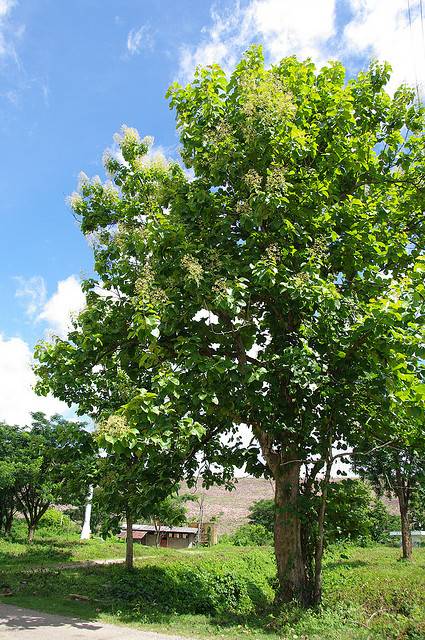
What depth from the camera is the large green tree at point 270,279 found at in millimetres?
7047

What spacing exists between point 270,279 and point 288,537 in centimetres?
418

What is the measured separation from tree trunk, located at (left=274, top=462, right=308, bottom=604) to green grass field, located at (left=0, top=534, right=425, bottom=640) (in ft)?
1.27

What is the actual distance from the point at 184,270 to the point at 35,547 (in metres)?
17.6

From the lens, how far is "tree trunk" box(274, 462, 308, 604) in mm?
8148

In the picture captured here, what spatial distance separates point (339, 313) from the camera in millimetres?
7109

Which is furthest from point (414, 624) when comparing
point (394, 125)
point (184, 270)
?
point (394, 125)

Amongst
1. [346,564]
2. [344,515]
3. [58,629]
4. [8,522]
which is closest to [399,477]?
[346,564]

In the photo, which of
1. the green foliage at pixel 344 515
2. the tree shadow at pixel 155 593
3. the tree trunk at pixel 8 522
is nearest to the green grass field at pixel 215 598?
the tree shadow at pixel 155 593

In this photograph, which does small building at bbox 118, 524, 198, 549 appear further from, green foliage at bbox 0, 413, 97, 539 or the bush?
the bush

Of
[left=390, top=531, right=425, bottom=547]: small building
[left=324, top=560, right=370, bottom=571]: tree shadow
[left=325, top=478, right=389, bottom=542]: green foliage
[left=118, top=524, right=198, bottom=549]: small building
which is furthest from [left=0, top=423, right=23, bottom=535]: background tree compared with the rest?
[left=390, top=531, right=425, bottom=547]: small building

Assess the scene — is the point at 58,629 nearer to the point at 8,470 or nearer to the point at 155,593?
the point at 155,593

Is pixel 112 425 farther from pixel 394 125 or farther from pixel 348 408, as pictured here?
pixel 394 125

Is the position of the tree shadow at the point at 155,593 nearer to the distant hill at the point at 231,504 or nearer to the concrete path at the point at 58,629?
the concrete path at the point at 58,629

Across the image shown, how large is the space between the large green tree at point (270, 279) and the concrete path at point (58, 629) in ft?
8.10
